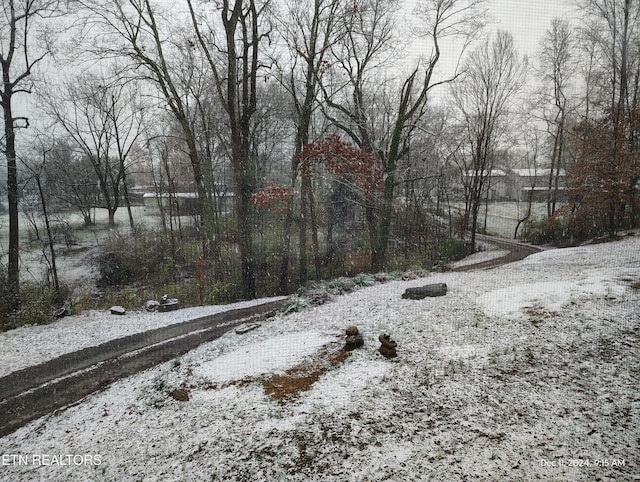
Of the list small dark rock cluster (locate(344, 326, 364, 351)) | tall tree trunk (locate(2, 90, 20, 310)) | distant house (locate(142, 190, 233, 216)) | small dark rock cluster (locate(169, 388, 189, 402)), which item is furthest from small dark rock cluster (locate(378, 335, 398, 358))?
distant house (locate(142, 190, 233, 216))

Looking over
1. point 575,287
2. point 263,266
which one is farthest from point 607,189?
point 263,266

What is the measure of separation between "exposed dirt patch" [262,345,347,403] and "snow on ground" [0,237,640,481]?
112mm

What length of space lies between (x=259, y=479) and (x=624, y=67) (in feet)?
53.3

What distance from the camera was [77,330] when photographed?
23.7 ft

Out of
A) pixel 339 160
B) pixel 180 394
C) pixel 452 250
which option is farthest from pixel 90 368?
pixel 452 250

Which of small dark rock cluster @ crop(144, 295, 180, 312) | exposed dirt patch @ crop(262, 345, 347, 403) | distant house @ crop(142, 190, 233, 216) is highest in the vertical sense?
distant house @ crop(142, 190, 233, 216)

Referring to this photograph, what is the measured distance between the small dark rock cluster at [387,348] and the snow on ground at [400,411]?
105 mm

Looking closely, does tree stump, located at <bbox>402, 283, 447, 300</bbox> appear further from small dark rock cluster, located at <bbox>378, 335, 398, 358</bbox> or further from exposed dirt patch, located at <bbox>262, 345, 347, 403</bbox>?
exposed dirt patch, located at <bbox>262, 345, 347, 403</bbox>

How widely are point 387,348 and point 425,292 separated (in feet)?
9.31

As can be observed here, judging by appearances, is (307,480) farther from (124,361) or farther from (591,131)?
(591,131)

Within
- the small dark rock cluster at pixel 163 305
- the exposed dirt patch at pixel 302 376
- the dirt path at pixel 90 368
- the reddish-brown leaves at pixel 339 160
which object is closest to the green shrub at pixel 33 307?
the small dark rock cluster at pixel 163 305

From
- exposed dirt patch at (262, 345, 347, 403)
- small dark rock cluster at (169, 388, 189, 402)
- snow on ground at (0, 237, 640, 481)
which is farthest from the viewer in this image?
small dark rock cluster at (169, 388, 189, 402)

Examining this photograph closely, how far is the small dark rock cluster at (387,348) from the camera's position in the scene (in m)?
4.32

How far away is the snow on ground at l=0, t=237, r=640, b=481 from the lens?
8.42 feet
